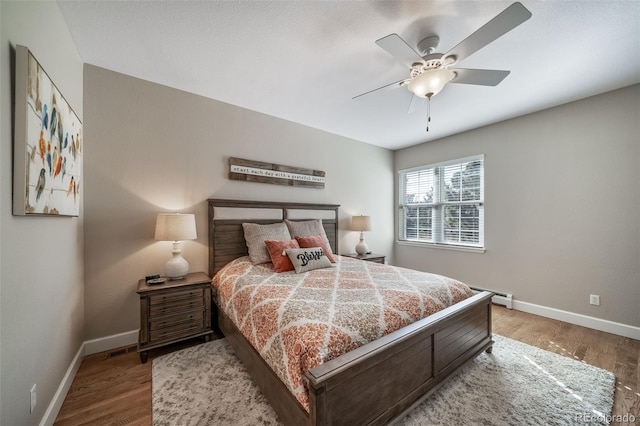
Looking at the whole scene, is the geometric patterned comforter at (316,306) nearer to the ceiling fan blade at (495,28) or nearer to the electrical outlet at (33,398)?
the electrical outlet at (33,398)

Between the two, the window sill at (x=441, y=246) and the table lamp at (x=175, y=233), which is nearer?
the table lamp at (x=175, y=233)

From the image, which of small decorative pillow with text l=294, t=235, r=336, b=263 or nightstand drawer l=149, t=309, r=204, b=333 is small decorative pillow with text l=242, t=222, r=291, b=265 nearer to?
small decorative pillow with text l=294, t=235, r=336, b=263

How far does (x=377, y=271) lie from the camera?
2531 millimetres

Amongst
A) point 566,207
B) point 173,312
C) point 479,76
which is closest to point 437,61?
point 479,76

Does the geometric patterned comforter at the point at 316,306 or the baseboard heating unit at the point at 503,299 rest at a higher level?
the geometric patterned comforter at the point at 316,306

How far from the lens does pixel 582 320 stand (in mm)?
2811

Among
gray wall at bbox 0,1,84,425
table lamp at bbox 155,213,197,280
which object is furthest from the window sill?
gray wall at bbox 0,1,84,425

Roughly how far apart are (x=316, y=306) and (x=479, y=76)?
209cm

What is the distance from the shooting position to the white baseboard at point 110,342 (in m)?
2.22

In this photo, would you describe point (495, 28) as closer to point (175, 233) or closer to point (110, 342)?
point (175, 233)

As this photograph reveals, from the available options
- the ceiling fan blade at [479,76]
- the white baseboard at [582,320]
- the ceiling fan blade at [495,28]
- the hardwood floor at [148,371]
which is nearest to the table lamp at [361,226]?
the hardwood floor at [148,371]

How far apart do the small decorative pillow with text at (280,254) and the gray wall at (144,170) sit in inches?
31.6

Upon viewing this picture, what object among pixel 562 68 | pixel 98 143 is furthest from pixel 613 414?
pixel 98 143

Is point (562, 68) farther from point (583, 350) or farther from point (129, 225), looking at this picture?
point (129, 225)
